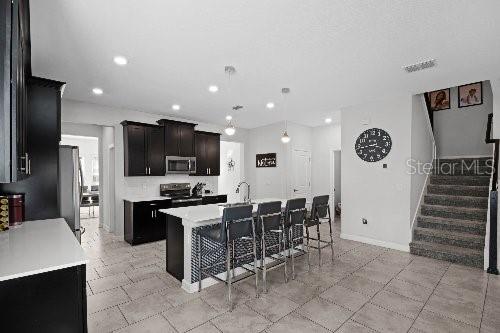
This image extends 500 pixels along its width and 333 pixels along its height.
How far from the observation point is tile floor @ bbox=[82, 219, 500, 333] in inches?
94.0

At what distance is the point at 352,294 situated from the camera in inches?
117

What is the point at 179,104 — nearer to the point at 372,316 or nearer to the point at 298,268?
→ the point at 298,268

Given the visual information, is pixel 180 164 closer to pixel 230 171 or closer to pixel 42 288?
pixel 230 171

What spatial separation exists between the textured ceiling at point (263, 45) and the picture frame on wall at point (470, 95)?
2.72m

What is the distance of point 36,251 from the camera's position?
5.81ft

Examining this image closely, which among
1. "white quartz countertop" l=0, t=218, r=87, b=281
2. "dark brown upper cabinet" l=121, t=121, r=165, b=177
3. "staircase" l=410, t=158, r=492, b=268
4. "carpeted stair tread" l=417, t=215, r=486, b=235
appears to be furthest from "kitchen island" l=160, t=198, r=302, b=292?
"carpeted stair tread" l=417, t=215, r=486, b=235

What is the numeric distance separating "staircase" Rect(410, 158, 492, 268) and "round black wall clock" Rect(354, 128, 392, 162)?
1360 mm

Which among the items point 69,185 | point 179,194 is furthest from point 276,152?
point 69,185

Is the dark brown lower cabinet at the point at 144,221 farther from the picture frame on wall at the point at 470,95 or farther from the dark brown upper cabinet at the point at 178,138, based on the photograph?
the picture frame on wall at the point at 470,95

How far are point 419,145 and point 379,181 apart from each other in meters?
1.06

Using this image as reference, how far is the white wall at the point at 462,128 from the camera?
576cm

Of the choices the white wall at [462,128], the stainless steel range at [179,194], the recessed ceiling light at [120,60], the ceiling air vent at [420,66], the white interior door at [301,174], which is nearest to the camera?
the recessed ceiling light at [120,60]

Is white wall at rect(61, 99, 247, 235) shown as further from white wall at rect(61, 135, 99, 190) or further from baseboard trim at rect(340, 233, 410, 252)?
white wall at rect(61, 135, 99, 190)
